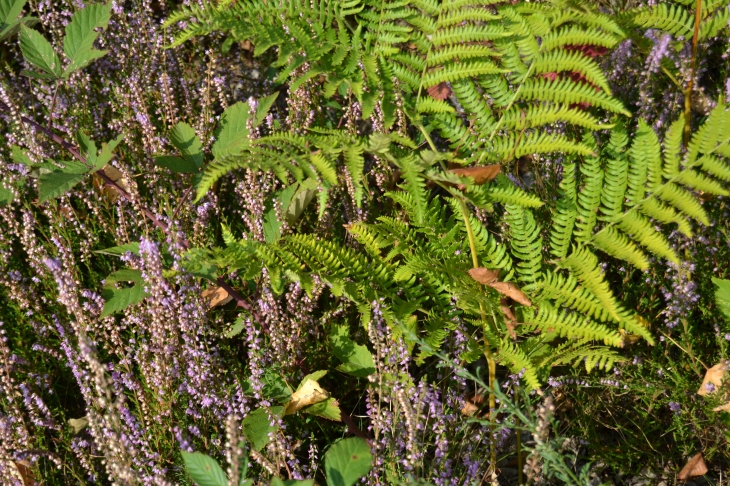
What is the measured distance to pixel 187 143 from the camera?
3117 mm

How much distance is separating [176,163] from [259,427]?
1198 millimetres

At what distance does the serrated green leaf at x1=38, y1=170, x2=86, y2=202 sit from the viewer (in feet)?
9.18

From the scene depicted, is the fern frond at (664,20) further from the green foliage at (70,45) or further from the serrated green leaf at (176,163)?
the green foliage at (70,45)

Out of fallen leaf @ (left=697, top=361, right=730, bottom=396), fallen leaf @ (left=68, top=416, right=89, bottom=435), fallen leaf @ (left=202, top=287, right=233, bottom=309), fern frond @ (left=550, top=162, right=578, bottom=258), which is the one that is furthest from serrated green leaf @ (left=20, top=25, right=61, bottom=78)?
fallen leaf @ (left=697, top=361, right=730, bottom=396)

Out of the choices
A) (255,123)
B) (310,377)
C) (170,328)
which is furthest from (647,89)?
(170,328)

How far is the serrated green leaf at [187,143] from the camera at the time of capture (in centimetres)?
310

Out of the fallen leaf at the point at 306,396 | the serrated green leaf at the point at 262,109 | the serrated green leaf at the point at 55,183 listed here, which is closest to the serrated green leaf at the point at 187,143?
the serrated green leaf at the point at 262,109

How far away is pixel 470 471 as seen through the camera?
260 centimetres

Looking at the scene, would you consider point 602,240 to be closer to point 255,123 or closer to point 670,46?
point 670,46

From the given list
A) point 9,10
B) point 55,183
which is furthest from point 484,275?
point 9,10

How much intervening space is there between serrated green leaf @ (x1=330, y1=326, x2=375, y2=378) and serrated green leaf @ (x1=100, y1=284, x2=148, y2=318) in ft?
Result: 2.60

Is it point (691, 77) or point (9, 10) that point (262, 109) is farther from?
point (691, 77)

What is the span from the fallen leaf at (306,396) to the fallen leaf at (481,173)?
1.01 metres

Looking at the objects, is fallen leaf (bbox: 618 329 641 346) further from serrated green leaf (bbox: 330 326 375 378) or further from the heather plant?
serrated green leaf (bbox: 330 326 375 378)
